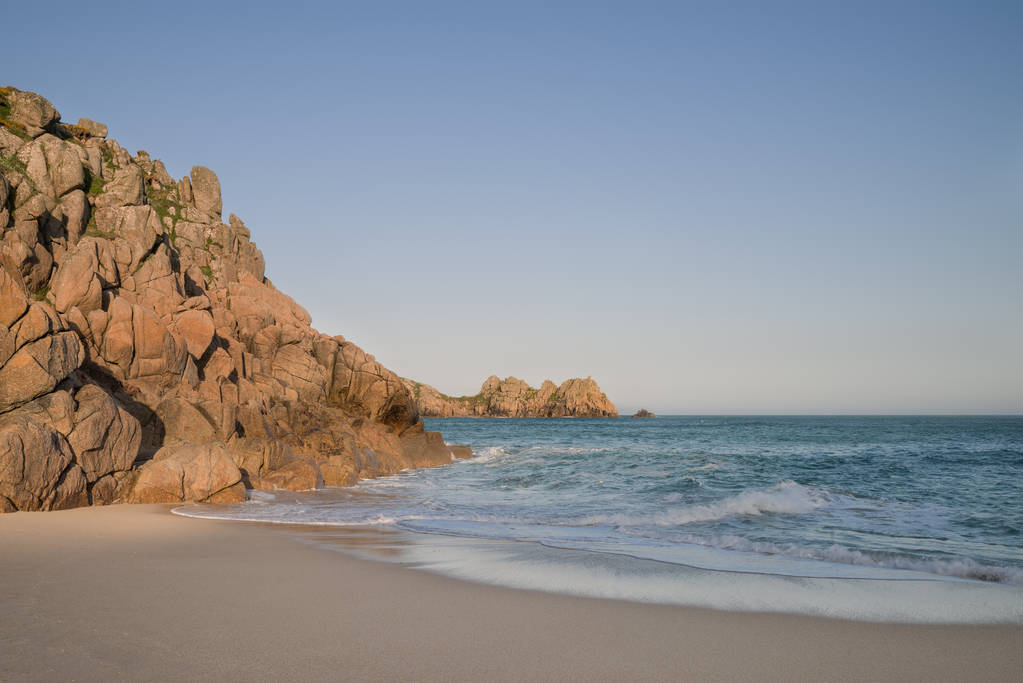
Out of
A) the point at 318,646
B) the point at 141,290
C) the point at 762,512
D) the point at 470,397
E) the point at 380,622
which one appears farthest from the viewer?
the point at 470,397

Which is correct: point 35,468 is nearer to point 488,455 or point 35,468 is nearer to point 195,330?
point 195,330

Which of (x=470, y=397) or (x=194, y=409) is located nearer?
(x=194, y=409)

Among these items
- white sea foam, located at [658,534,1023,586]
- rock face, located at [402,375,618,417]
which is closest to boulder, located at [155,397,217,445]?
white sea foam, located at [658,534,1023,586]

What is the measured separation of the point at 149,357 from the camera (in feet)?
67.7

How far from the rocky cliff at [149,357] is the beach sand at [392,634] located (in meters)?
→ 6.78

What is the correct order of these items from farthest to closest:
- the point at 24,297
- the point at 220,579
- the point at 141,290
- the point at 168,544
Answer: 1. the point at 141,290
2. the point at 24,297
3. the point at 168,544
4. the point at 220,579

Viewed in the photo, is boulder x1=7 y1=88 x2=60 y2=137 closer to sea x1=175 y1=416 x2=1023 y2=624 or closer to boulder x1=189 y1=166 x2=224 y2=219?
boulder x1=189 y1=166 x2=224 y2=219

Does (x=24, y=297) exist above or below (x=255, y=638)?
above

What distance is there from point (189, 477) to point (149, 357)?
653cm

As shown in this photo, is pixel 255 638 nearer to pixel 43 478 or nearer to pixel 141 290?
pixel 43 478

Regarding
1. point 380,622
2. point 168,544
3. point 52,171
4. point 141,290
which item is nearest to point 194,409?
point 141,290

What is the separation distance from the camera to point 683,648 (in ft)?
19.5

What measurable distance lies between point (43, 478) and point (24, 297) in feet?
14.4

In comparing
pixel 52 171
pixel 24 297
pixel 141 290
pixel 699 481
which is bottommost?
pixel 699 481
